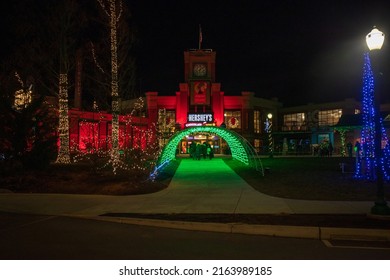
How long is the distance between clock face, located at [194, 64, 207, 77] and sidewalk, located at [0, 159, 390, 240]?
126 ft

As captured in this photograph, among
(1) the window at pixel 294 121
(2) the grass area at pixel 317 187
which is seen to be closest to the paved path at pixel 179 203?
(2) the grass area at pixel 317 187

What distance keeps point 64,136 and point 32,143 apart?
8.66 m

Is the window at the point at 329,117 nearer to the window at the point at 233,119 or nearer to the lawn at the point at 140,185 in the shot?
the window at the point at 233,119

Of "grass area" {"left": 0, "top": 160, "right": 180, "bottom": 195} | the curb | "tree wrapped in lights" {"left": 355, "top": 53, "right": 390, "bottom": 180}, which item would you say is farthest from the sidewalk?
"tree wrapped in lights" {"left": 355, "top": 53, "right": 390, "bottom": 180}

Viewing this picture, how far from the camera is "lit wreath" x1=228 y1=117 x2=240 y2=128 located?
2178 inches

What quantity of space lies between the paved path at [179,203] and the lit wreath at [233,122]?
39.2 metres

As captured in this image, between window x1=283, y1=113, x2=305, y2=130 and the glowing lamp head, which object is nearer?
the glowing lamp head

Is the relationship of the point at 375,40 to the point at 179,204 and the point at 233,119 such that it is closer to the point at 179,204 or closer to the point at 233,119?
the point at 179,204

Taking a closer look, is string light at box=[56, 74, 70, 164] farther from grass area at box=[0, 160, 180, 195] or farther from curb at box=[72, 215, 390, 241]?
curb at box=[72, 215, 390, 241]

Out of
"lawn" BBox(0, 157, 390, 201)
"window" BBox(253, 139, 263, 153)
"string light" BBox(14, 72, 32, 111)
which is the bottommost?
"lawn" BBox(0, 157, 390, 201)

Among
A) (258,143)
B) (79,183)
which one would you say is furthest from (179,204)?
(258,143)

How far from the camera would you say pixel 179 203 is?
12.9m

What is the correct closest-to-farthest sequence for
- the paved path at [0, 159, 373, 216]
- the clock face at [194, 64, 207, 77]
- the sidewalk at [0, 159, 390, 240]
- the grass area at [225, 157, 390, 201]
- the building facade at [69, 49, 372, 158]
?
the sidewalk at [0, 159, 390, 240]
the paved path at [0, 159, 373, 216]
the grass area at [225, 157, 390, 201]
the building facade at [69, 49, 372, 158]
the clock face at [194, 64, 207, 77]

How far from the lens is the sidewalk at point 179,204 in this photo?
37.3ft
